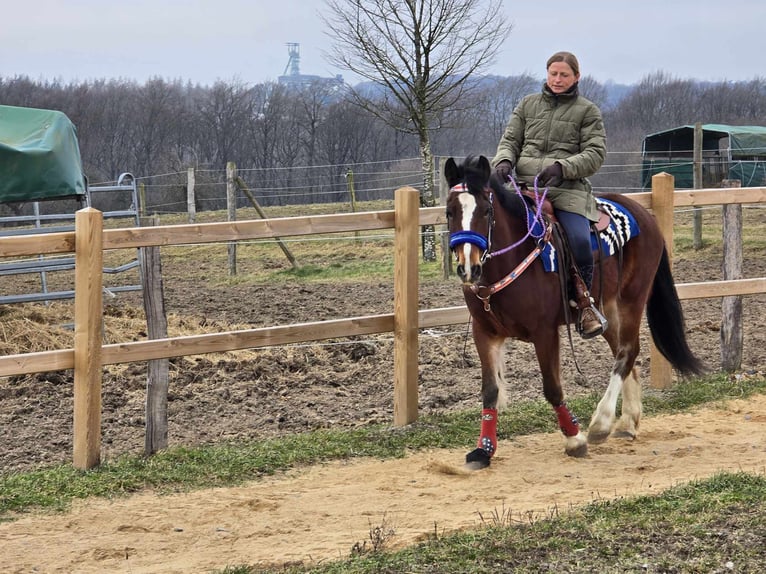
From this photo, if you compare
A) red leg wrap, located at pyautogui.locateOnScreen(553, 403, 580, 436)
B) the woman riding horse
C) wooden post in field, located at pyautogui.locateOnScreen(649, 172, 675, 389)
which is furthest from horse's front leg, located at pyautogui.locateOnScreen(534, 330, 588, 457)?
wooden post in field, located at pyautogui.locateOnScreen(649, 172, 675, 389)

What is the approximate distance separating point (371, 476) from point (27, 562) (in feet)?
6.50

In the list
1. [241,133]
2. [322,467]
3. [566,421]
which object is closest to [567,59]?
[566,421]

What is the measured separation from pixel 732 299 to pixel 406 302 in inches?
130

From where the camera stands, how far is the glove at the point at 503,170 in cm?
545

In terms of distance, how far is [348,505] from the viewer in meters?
4.64

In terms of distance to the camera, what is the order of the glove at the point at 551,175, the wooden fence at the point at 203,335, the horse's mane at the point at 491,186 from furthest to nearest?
the glove at the point at 551,175 → the wooden fence at the point at 203,335 → the horse's mane at the point at 491,186

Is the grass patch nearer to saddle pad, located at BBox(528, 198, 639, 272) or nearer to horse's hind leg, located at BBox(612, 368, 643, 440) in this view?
horse's hind leg, located at BBox(612, 368, 643, 440)

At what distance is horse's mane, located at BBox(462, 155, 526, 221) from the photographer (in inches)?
192

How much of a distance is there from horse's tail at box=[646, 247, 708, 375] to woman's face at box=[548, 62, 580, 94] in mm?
1605

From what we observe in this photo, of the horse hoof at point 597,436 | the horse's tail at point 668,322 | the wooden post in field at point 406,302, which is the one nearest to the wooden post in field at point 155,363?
the wooden post in field at point 406,302

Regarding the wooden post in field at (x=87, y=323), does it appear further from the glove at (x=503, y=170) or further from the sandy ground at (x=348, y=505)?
the glove at (x=503, y=170)

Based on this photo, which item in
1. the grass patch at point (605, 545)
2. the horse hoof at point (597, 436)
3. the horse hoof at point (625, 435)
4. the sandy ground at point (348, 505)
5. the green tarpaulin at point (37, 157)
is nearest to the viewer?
the grass patch at point (605, 545)

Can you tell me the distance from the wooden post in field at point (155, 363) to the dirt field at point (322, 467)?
0.40 meters

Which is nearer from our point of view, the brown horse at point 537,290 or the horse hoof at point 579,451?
the brown horse at point 537,290
